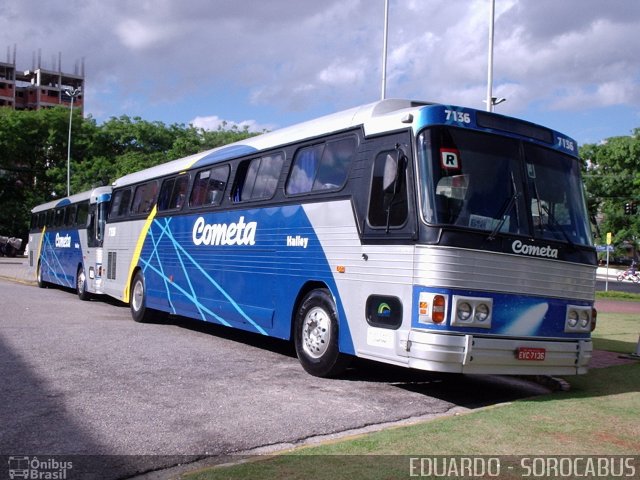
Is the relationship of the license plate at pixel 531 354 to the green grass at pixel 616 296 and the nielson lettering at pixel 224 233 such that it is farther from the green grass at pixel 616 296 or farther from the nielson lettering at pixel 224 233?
the green grass at pixel 616 296

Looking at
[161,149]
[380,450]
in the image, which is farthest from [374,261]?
[161,149]

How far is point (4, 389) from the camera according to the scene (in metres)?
7.30

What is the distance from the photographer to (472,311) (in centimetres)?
702

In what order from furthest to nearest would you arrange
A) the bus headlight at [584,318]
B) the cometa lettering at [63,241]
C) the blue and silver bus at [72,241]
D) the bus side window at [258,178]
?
the cometa lettering at [63,241] < the blue and silver bus at [72,241] < the bus side window at [258,178] < the bus headlight at [584,318]

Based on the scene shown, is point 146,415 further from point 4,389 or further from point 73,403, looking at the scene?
point 4,389

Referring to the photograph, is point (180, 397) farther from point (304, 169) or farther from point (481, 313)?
point (304, 169)

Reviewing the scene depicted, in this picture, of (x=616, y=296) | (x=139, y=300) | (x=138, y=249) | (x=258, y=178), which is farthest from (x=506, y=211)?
(x=616, y=296)

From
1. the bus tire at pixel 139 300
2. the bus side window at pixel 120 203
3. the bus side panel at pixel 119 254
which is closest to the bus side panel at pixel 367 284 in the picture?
the bus tire at pixel 139 300

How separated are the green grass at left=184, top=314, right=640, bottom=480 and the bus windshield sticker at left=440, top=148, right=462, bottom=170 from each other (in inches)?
97.9

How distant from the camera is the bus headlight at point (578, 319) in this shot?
7.80 meters

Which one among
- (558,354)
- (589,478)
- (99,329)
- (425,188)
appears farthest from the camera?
(99,329)

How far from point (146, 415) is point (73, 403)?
0.89m

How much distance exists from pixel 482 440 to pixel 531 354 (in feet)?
6.57

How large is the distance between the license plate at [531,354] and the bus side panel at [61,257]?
16721mm
